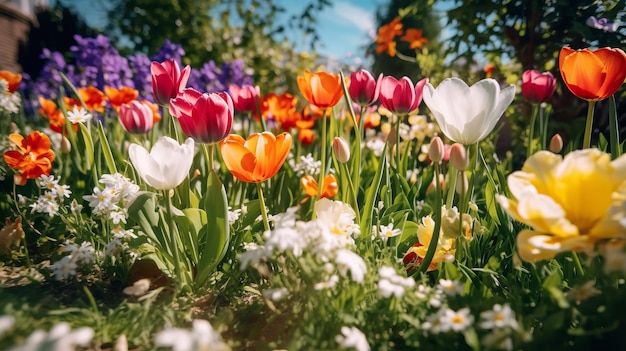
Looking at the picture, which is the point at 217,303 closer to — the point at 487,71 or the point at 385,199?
the point at 385,199

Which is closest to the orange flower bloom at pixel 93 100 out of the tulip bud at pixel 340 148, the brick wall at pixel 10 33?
the tulip bud at pixel 340 148

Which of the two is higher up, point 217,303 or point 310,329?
point 310,329

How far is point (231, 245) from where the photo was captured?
4.75ft

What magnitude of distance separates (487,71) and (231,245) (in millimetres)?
2467

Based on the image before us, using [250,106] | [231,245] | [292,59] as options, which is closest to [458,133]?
[231,245]

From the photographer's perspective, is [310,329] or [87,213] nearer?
[310,329]

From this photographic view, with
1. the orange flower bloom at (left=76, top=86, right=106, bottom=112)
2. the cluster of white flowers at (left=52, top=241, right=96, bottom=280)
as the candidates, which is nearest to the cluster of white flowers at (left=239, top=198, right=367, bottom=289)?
the cluster of white flowers at (left=52, top=241, right=96, bottom=280)

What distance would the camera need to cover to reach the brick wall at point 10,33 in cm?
819

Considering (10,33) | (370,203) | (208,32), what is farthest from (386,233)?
(10,33)

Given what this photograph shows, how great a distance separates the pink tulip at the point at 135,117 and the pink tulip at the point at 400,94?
0.83 m

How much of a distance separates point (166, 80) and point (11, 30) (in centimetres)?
895

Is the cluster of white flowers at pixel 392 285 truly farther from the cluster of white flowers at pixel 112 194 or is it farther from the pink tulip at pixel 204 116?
the cluster of white flowers at pixel 112 194

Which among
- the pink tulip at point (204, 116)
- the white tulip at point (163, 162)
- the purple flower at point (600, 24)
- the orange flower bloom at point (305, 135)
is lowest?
the orange flower bloom at point (305, 135)

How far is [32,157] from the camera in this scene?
1.58m
